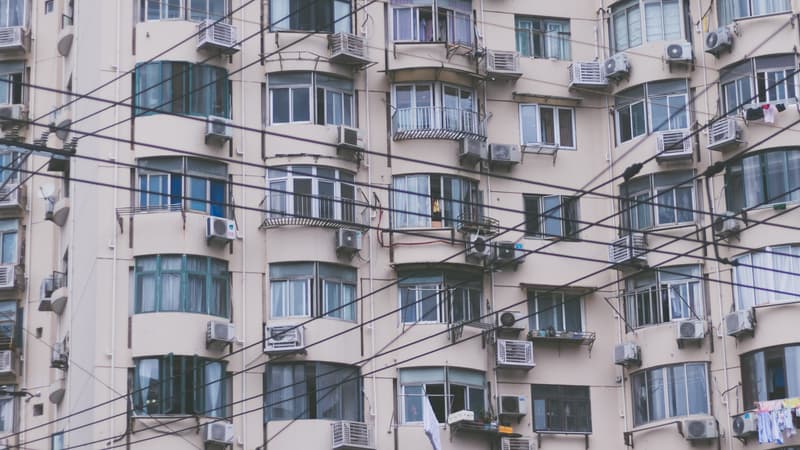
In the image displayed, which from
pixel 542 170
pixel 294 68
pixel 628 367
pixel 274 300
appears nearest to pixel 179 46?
pixel 294 68

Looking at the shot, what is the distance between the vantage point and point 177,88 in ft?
126

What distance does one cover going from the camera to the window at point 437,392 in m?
38.2

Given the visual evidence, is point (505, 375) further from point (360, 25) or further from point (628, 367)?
point (360, 25)

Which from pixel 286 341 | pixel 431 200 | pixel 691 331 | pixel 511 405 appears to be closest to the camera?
pixel 286 341

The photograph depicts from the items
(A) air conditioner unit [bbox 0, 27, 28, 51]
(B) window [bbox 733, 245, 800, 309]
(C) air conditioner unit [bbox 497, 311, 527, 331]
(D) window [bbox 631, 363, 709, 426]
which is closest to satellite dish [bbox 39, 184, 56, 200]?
(A) air conditioner unit [bbox 0, 27, 28, 51]

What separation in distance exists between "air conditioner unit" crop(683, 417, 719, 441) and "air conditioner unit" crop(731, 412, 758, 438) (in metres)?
0.49

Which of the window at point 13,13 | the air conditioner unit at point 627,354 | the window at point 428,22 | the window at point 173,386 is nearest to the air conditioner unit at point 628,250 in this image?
the air conditioner unit at point 627,354

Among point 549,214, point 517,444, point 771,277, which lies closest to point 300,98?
point 549,214

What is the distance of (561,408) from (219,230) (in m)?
9.05

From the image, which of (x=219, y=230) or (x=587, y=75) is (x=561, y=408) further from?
(x=219, y=230)

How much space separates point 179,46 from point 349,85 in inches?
164

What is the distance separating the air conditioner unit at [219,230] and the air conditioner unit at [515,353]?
263 inches

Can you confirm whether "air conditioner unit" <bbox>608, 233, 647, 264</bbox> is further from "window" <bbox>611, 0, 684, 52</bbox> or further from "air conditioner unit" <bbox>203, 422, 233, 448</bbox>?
"air conditioner unit" <bbox>203, 422, 233, 448</bbox>

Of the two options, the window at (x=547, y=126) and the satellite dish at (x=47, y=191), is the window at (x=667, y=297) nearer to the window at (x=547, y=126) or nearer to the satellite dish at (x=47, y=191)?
the window at (x=547, y=126)
